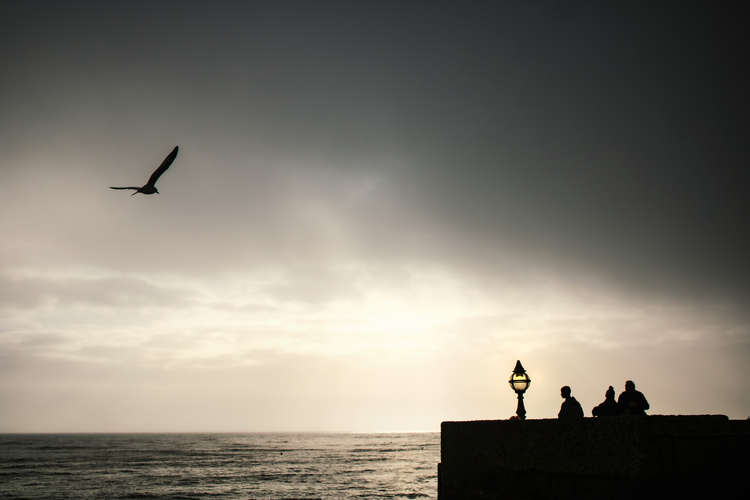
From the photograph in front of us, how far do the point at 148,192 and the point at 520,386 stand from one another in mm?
8919

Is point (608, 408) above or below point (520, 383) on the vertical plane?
below

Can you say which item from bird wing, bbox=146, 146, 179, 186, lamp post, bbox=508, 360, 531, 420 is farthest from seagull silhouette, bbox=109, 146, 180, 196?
lamp post, bbox=508, 360, 531, 420

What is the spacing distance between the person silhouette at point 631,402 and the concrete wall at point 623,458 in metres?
1.14

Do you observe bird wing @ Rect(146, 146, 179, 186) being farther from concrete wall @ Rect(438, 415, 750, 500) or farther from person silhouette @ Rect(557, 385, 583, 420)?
person silhouette @ Rect(557, 385, 583, 420)

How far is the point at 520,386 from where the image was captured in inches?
429


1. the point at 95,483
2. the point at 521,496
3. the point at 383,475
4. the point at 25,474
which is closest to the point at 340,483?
the point at 383,475

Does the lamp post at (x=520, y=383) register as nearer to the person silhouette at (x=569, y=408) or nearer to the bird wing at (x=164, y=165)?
the person silhouette at (x=569, y=408)

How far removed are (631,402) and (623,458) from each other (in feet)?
7.53

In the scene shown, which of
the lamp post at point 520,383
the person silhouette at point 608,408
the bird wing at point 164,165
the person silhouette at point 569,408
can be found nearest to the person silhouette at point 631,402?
the person silhouette at point 608,408

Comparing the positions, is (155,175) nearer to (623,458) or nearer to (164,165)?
(164,165)

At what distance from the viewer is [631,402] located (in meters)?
9.13

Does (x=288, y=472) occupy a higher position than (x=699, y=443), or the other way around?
(x=699, y=443)

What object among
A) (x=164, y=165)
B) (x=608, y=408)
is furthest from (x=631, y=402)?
(x=164, y=165)

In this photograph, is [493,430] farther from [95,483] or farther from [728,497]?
[95,483]
